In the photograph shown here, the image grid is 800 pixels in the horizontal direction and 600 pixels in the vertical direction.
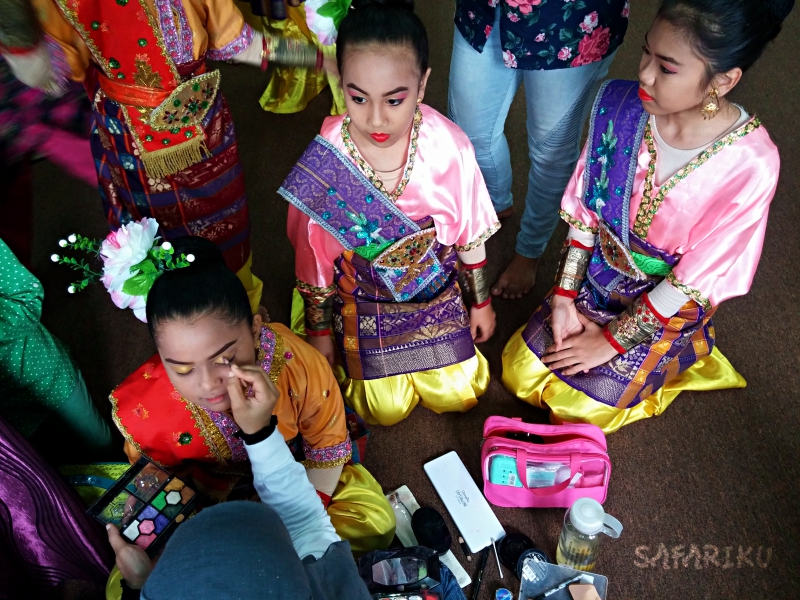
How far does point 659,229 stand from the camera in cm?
149

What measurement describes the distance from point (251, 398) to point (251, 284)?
0.81 meters

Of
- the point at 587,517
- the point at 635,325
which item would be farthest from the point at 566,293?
the point at 587,517

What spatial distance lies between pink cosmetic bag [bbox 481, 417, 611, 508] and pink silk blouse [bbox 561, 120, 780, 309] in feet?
1.39

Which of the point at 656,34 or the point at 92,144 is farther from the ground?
the point at 656,34

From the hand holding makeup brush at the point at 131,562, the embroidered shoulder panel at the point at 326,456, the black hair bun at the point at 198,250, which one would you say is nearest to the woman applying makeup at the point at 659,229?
the embroidered shoulder panel at the point at 326,456

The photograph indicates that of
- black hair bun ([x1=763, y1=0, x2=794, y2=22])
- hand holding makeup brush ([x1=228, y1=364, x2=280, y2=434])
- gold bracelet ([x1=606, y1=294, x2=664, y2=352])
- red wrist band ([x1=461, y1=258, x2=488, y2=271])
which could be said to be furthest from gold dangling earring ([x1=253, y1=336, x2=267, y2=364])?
black hair bun ([x1=763, y1=0, x2=794, y2=22])

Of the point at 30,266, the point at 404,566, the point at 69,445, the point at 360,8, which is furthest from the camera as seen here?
the point at 30,266

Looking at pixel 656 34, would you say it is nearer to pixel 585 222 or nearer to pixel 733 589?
pixel 585 222

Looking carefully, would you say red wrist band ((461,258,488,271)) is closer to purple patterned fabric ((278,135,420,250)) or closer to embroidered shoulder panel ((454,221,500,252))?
embroidered shoulder panel ((454,221,500,252))

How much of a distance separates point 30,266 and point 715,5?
1.94 m

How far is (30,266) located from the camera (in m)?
2.12

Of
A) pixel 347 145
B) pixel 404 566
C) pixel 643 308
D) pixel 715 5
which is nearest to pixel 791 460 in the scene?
pixel 643 308

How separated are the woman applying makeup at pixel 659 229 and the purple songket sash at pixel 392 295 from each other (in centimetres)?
24

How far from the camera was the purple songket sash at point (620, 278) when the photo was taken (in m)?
1.50
